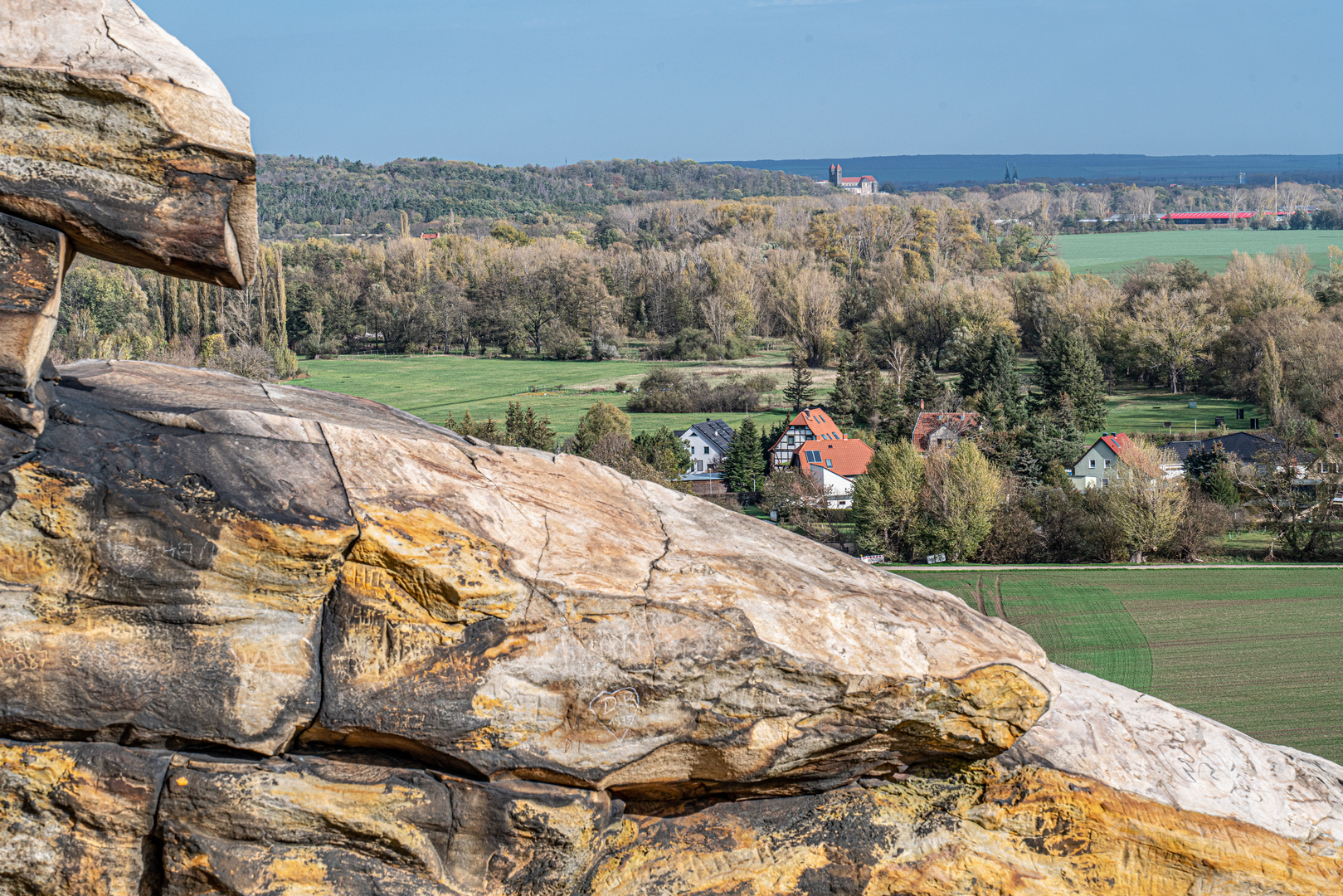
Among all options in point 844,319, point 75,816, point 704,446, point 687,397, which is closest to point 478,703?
point 75,816

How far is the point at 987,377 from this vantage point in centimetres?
7962

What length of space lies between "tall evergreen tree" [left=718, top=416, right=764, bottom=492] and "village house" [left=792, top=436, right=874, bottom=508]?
234cm

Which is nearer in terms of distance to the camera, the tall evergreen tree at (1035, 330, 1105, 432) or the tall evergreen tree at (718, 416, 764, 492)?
the tall evergreen tree at (718, 416, 764, 492)

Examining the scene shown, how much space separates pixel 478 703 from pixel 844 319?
358ft

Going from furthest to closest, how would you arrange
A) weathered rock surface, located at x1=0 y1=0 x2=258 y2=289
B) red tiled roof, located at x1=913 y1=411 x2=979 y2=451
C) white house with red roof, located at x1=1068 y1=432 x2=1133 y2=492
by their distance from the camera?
red tiled roof, located at x1=913 y1=411 x2=979 y2=451, white house with red roof, located at x1=1068 y1=432 x2=1133 y2=492, weathered rock surface, located at x1=0 y1=0 x2=258 y2=289

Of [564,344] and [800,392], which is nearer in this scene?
[800,392]

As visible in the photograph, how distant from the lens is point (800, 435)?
6456 cm

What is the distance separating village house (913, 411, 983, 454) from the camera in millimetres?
65562

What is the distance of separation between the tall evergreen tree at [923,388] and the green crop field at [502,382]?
30.6 feet

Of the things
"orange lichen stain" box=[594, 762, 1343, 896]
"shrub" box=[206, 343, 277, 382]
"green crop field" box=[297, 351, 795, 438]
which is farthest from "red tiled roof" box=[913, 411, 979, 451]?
"orange lichen stain" box=[594, 762, 1343, 896]

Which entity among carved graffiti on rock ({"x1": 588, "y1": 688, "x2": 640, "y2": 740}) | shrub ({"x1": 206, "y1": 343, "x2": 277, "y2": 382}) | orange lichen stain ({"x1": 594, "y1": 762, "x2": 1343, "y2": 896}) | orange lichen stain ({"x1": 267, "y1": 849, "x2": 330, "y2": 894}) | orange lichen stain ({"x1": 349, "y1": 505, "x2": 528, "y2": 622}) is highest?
orange lichen stain ({"x1": 349, "y1": 505, "x2": 528, "y2": 622})

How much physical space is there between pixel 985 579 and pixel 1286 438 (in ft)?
80.4

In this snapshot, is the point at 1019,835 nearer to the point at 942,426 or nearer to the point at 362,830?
the point at 362,830

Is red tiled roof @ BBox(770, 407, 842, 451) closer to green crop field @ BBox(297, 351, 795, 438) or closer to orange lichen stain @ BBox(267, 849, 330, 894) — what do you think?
green crop field @ BBox(297, 351, 795, 438)
